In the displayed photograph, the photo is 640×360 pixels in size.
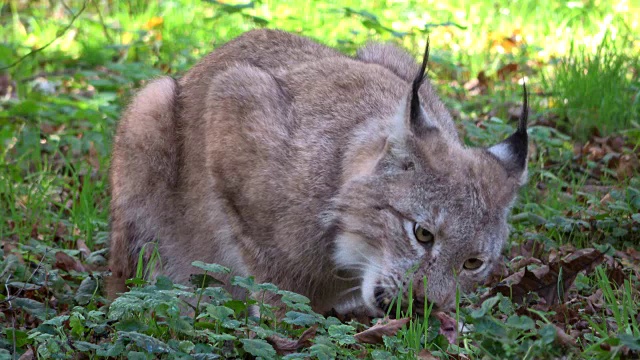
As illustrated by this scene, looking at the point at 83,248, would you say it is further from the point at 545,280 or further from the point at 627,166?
the point at 627,166

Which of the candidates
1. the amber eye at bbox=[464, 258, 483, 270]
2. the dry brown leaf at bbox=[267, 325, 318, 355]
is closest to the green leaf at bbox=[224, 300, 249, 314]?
the dry brown leaf at bbox=[267, 325, 318, 355]

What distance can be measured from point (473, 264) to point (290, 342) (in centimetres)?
91

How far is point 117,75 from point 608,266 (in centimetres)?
479

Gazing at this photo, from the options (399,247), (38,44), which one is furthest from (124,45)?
(399,247)

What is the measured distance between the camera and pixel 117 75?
794 centimetres

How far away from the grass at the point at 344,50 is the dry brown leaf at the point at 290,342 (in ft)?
0.25

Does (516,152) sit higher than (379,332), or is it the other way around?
(516,152)

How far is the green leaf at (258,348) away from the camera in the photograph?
3141 millimetres

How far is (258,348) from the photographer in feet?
10.4

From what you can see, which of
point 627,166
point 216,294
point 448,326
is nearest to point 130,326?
point 216,294

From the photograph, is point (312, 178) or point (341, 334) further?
point (312, 178)

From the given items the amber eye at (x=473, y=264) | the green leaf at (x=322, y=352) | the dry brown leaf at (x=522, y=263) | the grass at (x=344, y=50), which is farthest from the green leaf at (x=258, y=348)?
the dry brown leaf at (x=522, y=263)

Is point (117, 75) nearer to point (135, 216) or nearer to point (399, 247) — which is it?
point (135, 216)

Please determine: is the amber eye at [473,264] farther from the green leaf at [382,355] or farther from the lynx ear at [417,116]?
the green leaf at [382,355]
